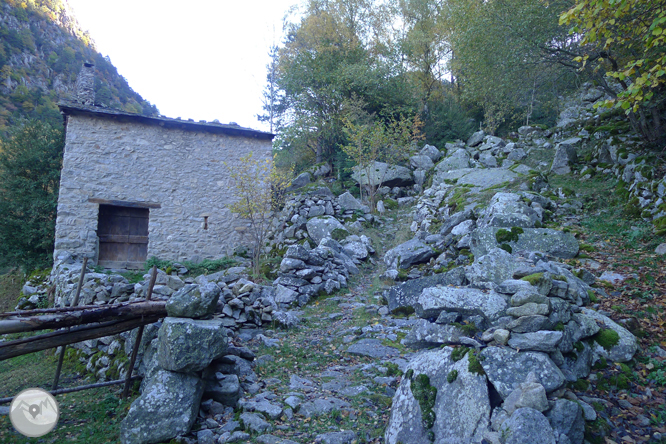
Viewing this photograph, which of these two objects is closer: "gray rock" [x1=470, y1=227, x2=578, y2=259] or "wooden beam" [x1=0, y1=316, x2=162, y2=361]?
"wooden beam" [x1=0, y1=316, x2=162, y2=361]

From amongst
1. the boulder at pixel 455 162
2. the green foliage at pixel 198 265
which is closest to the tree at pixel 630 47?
the boulder at pixel 455 162

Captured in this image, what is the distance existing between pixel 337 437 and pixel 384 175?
1269 cm

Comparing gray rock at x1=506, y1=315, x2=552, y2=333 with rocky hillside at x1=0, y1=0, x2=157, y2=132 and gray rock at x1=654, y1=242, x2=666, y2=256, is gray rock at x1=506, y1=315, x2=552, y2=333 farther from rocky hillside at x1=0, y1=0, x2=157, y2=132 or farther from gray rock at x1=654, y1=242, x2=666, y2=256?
rocky hillside at x1=0, y1=0, x2=157, y2=132

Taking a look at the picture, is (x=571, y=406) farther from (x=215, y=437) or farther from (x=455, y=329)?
(x=215, y=437)

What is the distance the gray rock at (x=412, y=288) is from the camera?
20.5ft

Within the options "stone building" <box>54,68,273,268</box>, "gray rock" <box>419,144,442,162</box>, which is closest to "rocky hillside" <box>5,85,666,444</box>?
"stone building" <box>54,68,273,268</box>

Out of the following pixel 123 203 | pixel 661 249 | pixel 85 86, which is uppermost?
pixel 85 86

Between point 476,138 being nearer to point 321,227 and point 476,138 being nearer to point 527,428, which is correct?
point 321,227

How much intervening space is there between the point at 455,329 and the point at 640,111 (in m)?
7.61

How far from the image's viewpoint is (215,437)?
12.4ft

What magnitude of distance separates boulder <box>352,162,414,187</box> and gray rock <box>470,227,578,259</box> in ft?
27.9

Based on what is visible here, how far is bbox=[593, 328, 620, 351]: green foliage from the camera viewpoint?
3.99 meters

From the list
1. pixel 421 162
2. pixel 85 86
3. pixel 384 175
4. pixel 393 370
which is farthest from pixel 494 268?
pixel 85 86

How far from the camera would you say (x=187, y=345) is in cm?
404
